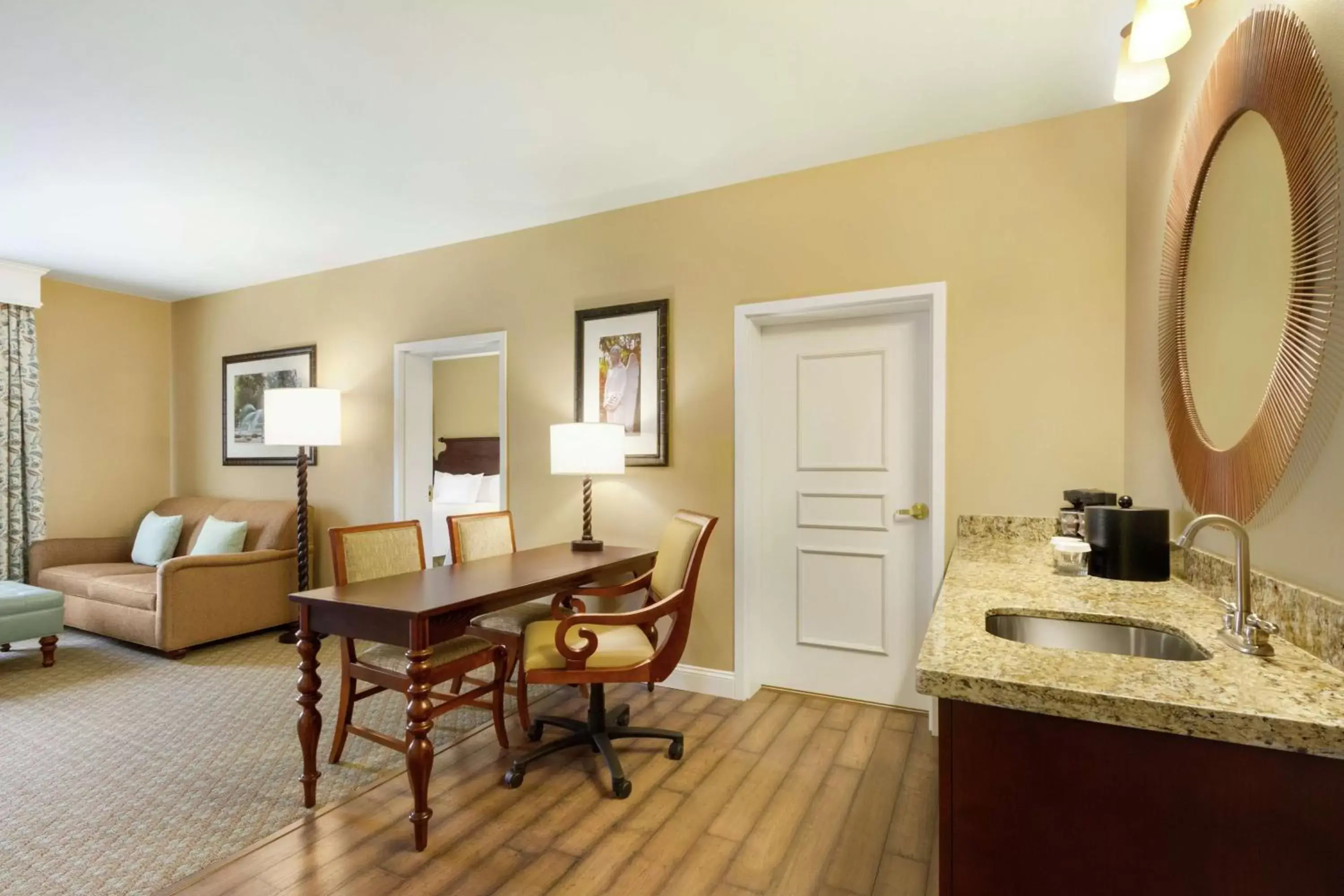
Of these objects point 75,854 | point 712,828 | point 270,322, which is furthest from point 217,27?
point 270,322

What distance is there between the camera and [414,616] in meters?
1.86

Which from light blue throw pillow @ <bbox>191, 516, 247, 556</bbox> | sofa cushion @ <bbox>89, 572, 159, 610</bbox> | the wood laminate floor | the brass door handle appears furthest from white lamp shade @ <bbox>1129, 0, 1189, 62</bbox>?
light blue throw pillow @ <bbox>191, 516, 247, 556</bbox>

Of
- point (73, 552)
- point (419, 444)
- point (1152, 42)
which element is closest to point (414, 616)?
point (1152, 42)

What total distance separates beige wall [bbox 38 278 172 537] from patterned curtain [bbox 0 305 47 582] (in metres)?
0.12

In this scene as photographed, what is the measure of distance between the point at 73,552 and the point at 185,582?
5.71ft

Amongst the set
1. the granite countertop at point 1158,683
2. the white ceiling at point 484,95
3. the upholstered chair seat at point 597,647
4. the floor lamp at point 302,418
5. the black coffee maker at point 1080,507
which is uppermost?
the white ceiling at point 484,95

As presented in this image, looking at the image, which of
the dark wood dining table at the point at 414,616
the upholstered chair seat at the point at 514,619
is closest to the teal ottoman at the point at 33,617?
the dark wood dining table at the point at 414,616

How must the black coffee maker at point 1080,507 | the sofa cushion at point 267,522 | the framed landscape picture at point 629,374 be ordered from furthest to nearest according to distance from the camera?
the sofa cushion at point 267,522 < the framed landscape picture at point 629,374 < the black coffee maker at point 1080,507

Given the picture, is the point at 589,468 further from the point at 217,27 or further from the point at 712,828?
the point at 217,27

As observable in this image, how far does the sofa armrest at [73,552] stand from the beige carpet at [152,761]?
955 millimetres

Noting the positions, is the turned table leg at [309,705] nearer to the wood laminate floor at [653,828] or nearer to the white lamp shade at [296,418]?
the wood laminate floor at [653,828]

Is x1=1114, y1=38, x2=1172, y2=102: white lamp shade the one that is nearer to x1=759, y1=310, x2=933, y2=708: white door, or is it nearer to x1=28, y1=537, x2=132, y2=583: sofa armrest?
x1=759, y1=310, x2=933, y2=708: white door

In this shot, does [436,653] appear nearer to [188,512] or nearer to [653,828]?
[653,828]

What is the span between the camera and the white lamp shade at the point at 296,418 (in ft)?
13.0
